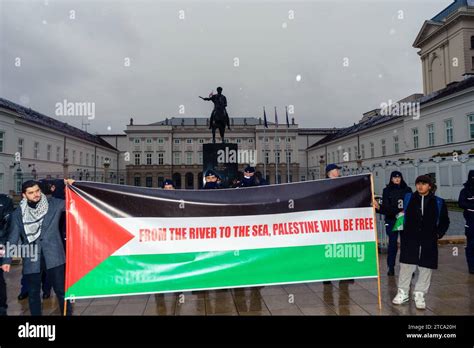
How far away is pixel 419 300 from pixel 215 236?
285cm

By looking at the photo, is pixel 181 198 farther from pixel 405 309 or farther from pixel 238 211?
pixel 405 309

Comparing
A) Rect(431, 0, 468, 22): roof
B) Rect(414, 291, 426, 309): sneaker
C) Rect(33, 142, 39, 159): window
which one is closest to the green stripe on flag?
Rect(414, 291, 426, 309): sneaker

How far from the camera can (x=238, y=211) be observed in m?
4.38

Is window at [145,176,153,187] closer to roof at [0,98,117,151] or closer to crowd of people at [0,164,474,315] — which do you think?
roof at [0,98,117,151]

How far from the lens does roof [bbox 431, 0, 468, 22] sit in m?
46.0

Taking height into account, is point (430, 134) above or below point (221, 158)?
above

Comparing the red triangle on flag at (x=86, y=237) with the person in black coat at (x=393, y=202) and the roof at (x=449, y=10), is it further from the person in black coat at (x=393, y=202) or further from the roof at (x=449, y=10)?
the roof at (x=449, y=10)

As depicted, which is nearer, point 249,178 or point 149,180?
point 249,178

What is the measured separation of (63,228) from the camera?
493 centimetres

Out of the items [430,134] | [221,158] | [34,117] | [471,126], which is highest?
[34,117]

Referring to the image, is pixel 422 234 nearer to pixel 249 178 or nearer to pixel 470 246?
pixel 470 246

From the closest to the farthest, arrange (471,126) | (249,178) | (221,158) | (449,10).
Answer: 1. (249,178)
2. (221,158)
3. (471,126)
4. (449,10)

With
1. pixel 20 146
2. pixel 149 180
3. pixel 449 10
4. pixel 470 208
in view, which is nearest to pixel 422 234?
pixel 470 208
